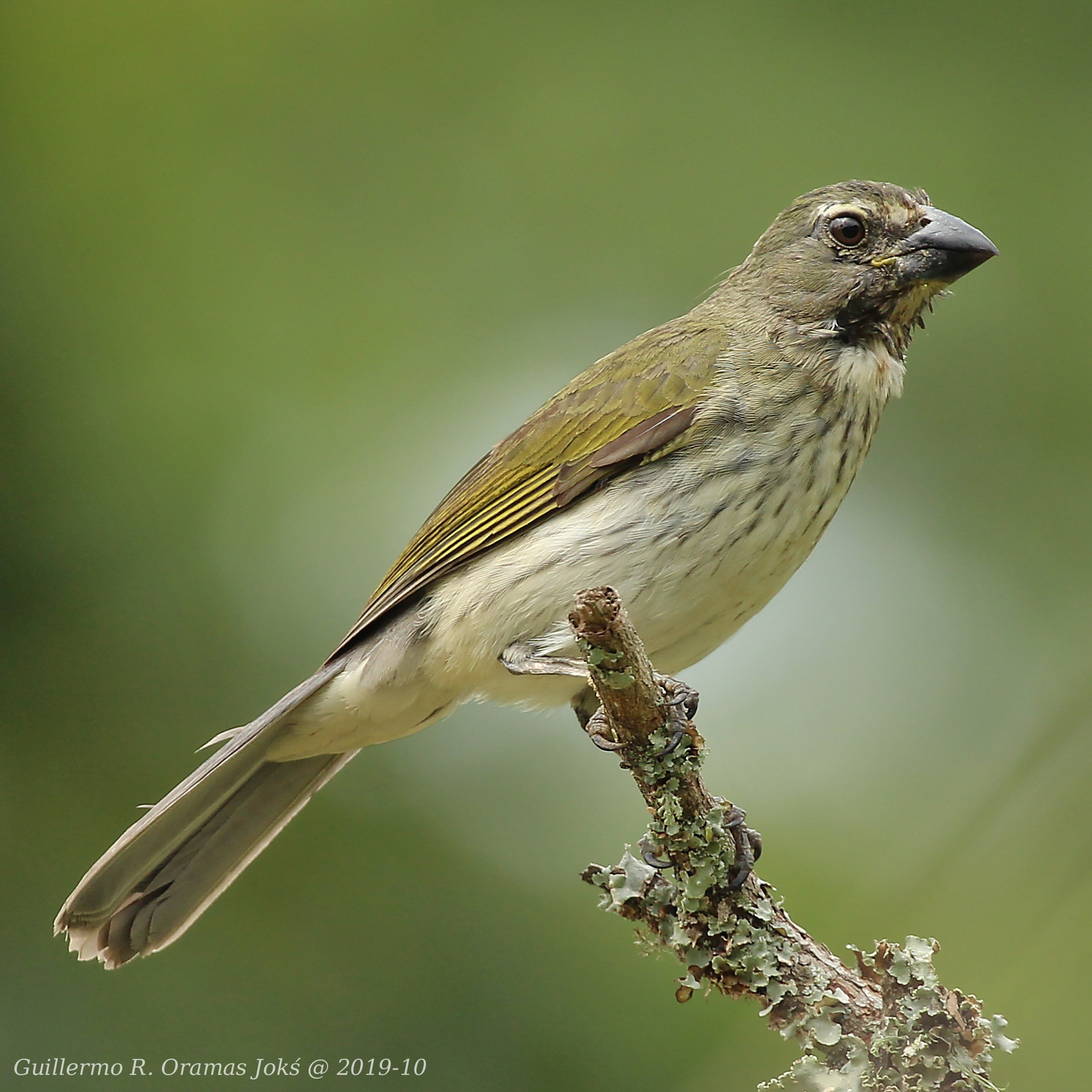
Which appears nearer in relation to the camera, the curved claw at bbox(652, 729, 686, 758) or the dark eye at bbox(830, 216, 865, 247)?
the curved claw at bbox(652, 729, 686, 758)

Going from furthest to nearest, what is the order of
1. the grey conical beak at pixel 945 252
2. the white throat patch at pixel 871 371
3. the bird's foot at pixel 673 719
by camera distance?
1. the grey conical beak at pixel 945 252
2. the white throat patch at pixel 871 371
3. the bird's foot at pixel 673 719

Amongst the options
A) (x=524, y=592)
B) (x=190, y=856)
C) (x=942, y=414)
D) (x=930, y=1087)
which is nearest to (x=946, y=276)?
(x=942, y=414)

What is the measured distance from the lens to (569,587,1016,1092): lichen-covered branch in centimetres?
242

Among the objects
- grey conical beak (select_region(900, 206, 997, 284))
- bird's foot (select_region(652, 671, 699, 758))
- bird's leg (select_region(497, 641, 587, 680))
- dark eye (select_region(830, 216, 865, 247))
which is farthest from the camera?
dark eye (select_region(830, 216, 865, 247))

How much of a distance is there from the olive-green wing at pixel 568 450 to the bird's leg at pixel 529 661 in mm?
311

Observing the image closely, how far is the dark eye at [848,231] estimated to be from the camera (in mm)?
3611

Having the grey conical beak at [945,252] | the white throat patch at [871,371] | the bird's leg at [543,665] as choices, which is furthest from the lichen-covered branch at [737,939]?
the grey conical beak at [945,252]

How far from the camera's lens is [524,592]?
128 inches

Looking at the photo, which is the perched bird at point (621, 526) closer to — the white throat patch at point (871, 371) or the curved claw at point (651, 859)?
the white throat patch at point (871, 371)

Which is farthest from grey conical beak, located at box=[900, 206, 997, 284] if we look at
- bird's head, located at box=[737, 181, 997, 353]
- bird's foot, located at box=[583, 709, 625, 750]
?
bird's foot, located at box=[583, 709, 625, 750]

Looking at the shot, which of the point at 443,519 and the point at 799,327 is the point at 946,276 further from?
the point at 443,519

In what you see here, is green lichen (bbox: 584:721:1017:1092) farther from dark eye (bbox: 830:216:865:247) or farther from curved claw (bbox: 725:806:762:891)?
dark eye (bbox: 830:216:865:247)

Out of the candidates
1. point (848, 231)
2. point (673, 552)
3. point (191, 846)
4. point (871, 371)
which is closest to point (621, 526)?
point (673, 552)

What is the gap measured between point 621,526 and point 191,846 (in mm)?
1460
